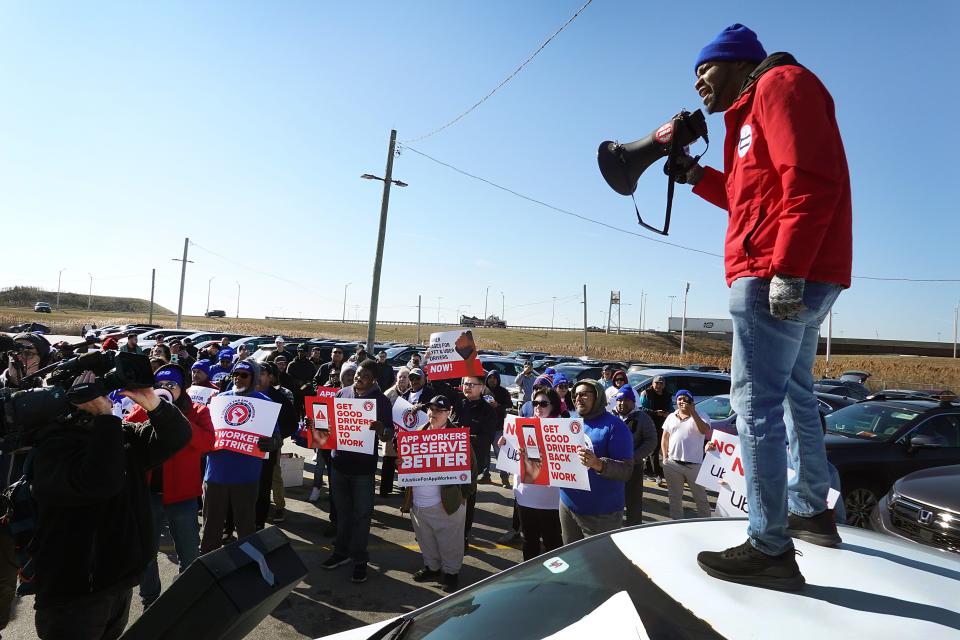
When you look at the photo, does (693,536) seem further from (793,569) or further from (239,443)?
(239,443)

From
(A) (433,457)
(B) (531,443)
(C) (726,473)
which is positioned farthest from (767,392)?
(A) (433,457)

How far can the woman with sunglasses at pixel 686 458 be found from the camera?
26.2 feet

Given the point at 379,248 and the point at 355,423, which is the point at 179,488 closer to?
the point at 355,423

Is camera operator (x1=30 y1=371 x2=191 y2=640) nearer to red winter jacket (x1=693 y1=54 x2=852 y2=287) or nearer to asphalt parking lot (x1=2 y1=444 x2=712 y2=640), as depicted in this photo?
asphalt parking lot (x1=2 y1=444 x2=712 y2=640)

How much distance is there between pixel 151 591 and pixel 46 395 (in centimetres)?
271

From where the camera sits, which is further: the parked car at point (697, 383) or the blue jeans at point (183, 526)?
the parked car at point (697, 383)

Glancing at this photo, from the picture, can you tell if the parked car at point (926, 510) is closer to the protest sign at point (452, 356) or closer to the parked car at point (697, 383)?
the protest sign at point (452, 356)

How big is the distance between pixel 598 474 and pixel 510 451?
5.44ft

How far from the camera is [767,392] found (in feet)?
6.72

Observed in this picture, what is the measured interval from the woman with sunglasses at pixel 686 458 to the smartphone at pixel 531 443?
3.06 meters

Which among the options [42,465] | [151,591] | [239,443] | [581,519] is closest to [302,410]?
[239,443]

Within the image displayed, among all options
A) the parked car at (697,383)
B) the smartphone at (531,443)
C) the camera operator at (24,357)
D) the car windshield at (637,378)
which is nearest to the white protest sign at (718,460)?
the smartphone at (531,443)

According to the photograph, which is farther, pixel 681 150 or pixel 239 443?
pixel 239 443

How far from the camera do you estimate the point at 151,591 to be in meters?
4.92
